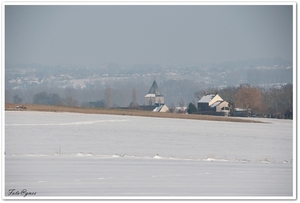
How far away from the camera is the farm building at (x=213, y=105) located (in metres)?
36.9

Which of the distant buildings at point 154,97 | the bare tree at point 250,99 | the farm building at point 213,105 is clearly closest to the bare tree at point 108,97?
the distant buildings at point 154,97

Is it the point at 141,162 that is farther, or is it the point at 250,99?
the point at 250,99

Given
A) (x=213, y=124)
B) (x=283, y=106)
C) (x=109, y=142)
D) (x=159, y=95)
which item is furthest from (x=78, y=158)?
(x=159, y=95)

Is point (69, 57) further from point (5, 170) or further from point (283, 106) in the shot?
point (5, 170)

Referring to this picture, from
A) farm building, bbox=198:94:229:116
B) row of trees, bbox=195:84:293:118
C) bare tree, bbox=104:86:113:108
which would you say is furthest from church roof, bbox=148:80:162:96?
farm building, bbox=198:94:229:116

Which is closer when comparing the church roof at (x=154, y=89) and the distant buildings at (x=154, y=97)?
the distant buildings at (x=154, y=97)

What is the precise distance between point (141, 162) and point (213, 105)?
28644 mm

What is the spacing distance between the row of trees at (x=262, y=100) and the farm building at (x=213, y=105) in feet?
2.19

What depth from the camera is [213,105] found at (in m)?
39.8

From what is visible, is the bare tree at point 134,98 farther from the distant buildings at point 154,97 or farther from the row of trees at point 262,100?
the row of trees at point 262,100

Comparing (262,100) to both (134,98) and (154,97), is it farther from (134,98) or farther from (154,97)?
(154,97)

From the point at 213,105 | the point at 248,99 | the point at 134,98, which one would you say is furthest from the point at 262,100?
the point at 134,98

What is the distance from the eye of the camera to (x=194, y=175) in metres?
10.9

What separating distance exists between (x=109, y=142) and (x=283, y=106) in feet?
58.6
